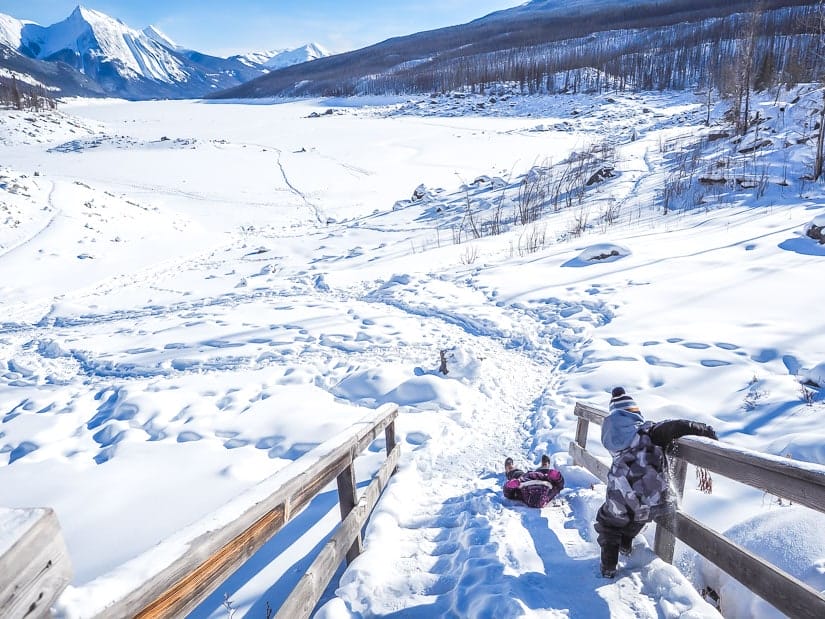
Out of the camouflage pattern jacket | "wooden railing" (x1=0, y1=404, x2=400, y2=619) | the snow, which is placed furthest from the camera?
the camouflage pattern jacket

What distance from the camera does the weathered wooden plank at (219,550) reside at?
115 cm

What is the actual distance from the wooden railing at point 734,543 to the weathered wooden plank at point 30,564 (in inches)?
86.1

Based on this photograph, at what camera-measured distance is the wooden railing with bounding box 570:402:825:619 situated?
161 cm

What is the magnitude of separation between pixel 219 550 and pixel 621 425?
2.13 m

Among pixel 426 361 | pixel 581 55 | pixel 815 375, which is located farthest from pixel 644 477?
pixel 581 55

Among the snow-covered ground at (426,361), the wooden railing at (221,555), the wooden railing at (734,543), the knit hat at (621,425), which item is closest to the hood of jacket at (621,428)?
the knit hat at (621,425)

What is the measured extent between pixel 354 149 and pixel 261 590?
110ft

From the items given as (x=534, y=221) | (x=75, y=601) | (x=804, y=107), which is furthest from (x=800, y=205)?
(x=75, y=601)

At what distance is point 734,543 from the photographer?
2014 millimetres

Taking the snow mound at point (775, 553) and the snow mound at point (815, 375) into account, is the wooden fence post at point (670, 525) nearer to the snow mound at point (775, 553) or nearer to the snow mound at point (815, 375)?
the snow mound at point (775, 553)

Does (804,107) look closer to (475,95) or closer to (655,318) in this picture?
(655,318)

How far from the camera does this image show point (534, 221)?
48.9ft

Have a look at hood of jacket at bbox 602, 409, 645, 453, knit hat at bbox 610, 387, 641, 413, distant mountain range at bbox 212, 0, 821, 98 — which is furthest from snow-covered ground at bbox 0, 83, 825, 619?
distant mountain range at bbox 212, 0, 821, 98

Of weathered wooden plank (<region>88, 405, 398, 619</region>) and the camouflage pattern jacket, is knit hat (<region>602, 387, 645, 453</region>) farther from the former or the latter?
weathered wooden plank (<region>88, 405, 398, 619</region>)
